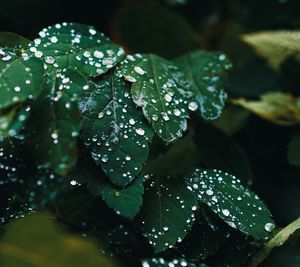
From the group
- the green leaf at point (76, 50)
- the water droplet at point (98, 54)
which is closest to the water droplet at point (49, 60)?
the green leaf at point (76, 50)

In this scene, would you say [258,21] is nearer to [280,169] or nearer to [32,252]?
[280,169]

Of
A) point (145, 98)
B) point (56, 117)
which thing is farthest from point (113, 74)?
point (56, 117)

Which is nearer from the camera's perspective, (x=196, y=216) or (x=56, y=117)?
(x=56, y=117)

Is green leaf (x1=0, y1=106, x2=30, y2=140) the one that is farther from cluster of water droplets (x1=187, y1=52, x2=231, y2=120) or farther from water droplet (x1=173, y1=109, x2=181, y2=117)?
cluster of water droplets (x1=187, y1=52, x2=231, y2=120)

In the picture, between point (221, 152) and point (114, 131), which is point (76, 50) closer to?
point (114, 131)

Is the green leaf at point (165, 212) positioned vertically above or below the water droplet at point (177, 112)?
below

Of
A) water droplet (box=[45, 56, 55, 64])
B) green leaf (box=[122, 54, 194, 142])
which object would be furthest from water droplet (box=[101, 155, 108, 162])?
water droplet (box=[45, 56, 55, 64])

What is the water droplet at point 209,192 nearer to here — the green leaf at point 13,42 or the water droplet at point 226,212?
the water droplet at point 226,212

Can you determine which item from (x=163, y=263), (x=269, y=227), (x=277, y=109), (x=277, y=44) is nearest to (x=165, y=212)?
(x=163, y=263)
